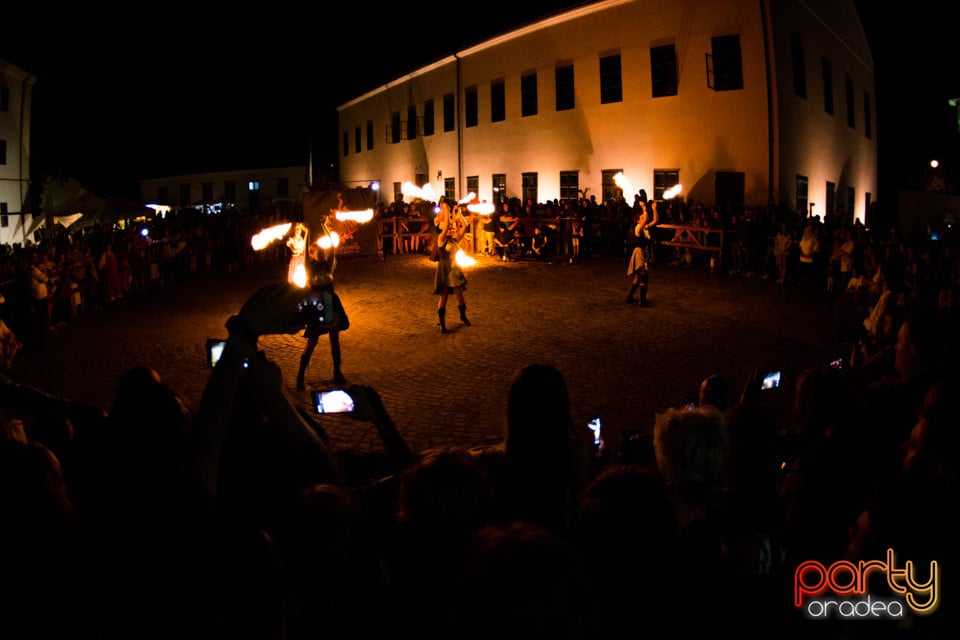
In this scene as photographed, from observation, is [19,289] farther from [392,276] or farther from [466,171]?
[466,171]

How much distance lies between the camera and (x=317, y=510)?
2.29m

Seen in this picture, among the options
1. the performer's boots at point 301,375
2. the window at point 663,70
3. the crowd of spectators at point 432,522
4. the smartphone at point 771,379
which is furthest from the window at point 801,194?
the crowd of spectators at point 432,522

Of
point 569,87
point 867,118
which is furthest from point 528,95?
point 867,118

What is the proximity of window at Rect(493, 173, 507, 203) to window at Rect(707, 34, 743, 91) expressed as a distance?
1150 centimetres

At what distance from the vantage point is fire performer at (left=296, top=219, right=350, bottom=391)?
31.6ft

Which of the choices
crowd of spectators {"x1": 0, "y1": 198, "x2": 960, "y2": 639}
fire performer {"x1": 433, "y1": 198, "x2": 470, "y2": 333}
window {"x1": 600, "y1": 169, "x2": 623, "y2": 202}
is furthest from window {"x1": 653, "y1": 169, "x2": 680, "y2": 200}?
crowd of spectators {"x1": 0, "y1": 198, "x2": 960, "y2": 639}

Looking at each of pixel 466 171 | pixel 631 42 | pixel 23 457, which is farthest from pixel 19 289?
pixel 466 171

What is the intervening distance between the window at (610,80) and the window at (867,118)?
1196cm

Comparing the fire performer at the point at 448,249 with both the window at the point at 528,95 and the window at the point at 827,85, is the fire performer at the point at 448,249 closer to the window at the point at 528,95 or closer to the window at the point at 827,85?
the window at the point at 827,85

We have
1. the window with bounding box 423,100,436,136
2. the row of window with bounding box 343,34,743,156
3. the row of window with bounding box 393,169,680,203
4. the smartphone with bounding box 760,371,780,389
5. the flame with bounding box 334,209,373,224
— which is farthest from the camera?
the window with bounding box 423,100,436,136

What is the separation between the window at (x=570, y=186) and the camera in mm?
29938

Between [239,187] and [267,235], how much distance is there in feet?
202

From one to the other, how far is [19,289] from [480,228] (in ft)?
54.0

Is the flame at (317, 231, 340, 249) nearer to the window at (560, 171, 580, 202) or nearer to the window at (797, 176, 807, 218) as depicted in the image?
the window at (797, 176, 807, 218)
